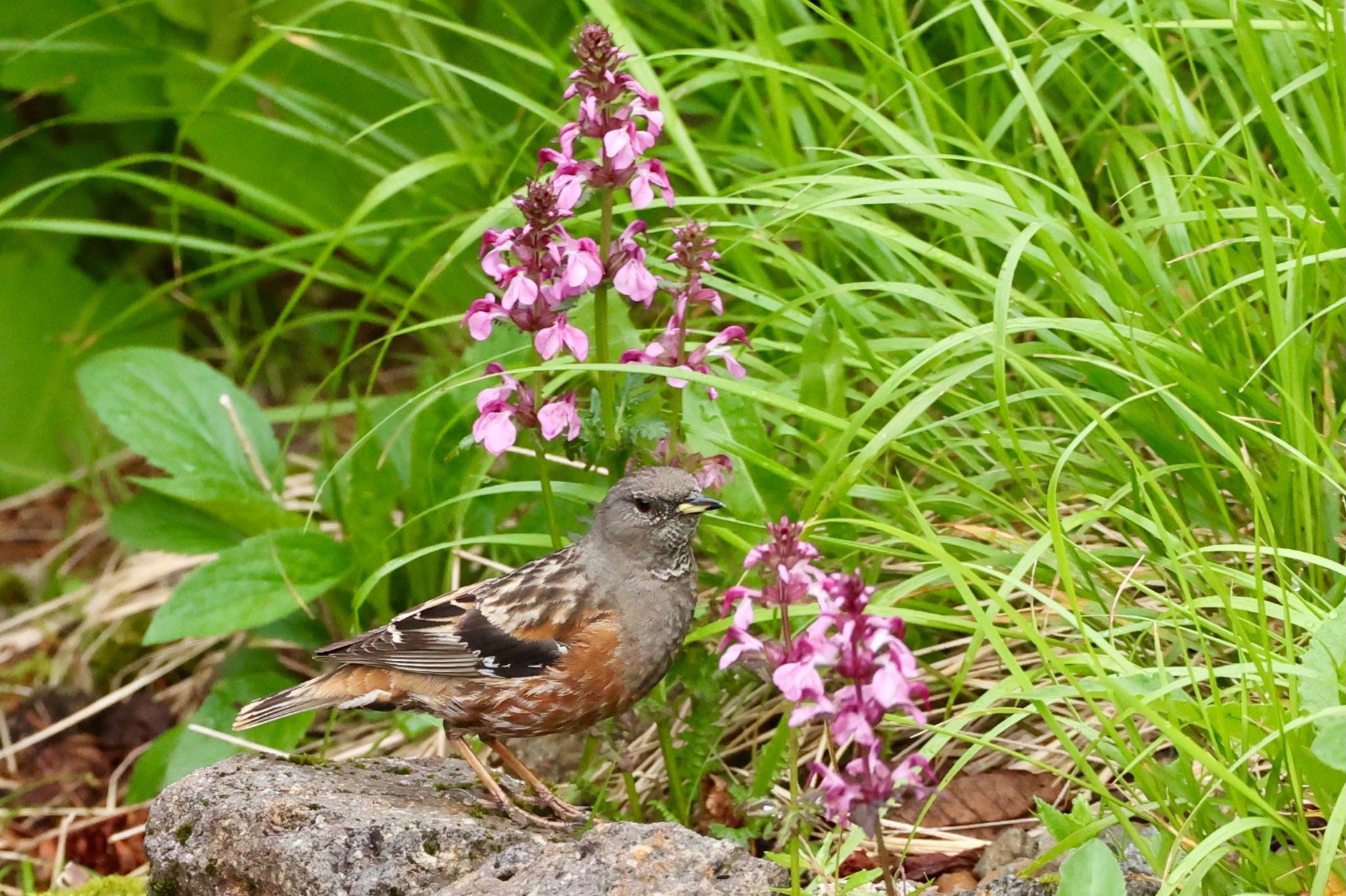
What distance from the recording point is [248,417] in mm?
5031

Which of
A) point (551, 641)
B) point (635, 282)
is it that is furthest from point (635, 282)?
point (551, 641)

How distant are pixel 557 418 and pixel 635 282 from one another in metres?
0.34

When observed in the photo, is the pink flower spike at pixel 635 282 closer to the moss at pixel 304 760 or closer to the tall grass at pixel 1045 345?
the tall grass at pixel 1045 345

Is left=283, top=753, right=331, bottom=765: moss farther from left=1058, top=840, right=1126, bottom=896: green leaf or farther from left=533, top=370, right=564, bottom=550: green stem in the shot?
left=1058, top=840, right=1126, bottom=896: green leaf

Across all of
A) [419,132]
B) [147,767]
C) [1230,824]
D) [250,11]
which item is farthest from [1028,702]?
[250,11]

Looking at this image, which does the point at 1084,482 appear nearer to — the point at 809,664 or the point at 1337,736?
the point at 1337,736

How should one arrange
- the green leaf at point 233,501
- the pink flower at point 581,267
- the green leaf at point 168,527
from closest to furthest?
the pink flower at point 581,267 → the green leaf at point 233,501 → the green leaf at point 168,527

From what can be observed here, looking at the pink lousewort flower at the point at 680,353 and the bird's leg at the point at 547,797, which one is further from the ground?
the pink lousewort flower at the point at 680,353

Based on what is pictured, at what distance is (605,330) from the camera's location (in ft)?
10.9

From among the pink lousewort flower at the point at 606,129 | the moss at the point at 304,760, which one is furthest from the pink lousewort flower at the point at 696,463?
the moss at the point at 304,760

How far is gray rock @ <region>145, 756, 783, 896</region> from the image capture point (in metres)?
2.74

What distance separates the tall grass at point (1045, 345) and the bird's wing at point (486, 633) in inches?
11.5

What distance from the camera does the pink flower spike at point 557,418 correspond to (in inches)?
127

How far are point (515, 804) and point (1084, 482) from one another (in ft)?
5.06
